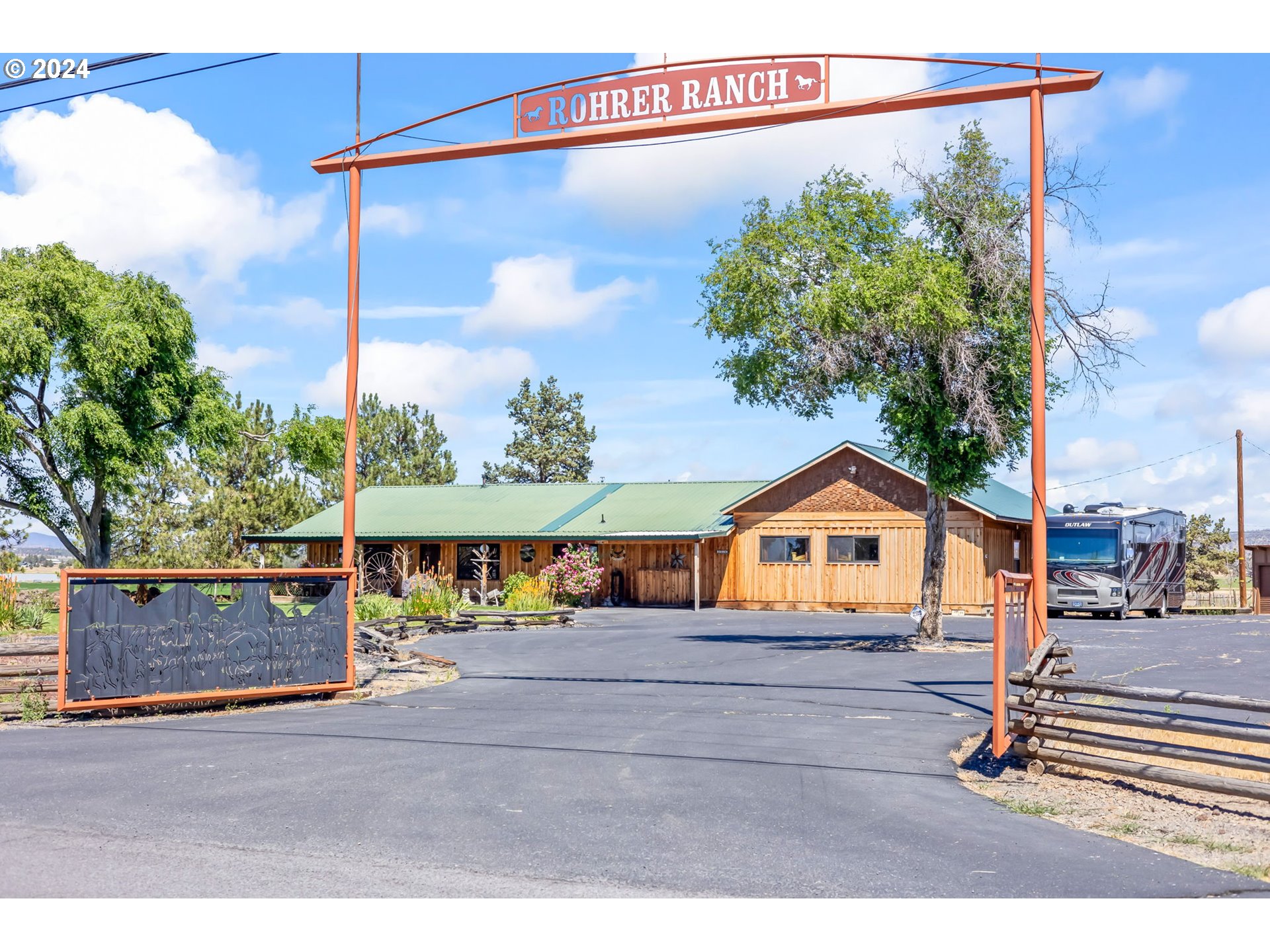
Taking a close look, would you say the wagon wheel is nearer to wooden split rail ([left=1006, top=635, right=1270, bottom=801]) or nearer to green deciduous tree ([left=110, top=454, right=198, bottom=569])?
green deciduous tree ([left=110, top=454, right=198, bottom=569])

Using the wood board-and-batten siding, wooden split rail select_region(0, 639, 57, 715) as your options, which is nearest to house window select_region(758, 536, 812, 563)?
the wood board-and-batten siding

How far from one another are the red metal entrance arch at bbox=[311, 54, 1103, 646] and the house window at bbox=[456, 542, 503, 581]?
94.6 ft

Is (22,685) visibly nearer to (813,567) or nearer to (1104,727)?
(1104,727)

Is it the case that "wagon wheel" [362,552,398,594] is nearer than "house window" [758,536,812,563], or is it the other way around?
"house window" [758,536,812,563]

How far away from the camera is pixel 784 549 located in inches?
1486

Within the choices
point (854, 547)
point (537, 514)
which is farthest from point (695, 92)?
point (537, 514)

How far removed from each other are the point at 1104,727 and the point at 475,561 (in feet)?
104

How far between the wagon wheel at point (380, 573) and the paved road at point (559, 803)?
27.6 m

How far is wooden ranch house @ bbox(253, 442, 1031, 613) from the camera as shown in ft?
117

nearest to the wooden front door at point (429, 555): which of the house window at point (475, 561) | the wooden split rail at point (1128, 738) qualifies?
the house window at point (475, 561)

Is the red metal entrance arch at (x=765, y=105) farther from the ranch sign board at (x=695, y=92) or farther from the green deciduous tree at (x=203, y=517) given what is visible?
the green deciduous tree at (x=203, y=517)

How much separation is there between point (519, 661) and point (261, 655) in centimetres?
673

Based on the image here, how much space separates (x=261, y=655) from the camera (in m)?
14.4

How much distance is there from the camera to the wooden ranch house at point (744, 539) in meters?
35.8
